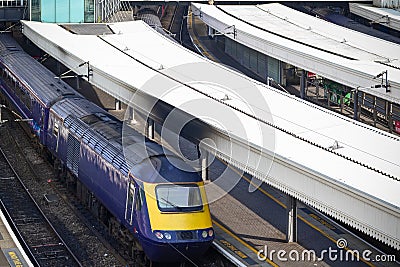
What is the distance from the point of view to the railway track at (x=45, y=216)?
31.1 m

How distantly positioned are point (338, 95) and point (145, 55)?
38.8ft

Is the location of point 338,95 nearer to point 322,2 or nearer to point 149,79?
point 149,79

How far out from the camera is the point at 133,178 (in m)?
28.3

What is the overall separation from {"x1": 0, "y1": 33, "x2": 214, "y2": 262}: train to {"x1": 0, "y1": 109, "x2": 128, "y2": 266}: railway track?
140 cm

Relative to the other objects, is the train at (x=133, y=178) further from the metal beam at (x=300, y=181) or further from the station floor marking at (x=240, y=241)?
the station floor marking at (x=240, y=241)

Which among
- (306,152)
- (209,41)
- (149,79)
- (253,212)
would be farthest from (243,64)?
(306,152)

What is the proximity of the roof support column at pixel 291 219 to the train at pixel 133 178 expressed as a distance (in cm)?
401

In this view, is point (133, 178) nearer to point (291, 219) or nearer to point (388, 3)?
point (291, 219)

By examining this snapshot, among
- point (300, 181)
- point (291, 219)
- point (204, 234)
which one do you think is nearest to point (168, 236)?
point (204, 234)

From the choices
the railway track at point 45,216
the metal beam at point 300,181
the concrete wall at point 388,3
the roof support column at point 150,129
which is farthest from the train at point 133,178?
the concrete wall at point 388,3

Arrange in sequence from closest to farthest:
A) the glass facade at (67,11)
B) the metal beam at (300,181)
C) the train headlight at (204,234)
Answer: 1. the metal beam at (300,181)
2. the train headlight at (204,234)
3. the glass facade at (67,11)

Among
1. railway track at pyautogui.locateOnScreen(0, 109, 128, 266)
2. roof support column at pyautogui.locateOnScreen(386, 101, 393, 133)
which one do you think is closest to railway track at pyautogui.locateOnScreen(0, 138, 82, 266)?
railway track at pyautogui.locateOnScreen(0, 109, 128, 266)

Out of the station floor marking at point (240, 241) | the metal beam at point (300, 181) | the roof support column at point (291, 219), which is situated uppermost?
the metal beam at point (300, 181)

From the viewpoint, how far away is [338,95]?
49.3 metres
